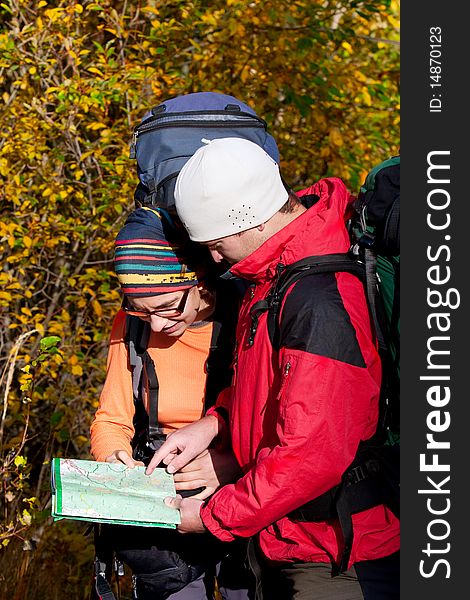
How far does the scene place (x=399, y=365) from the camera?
7.30 feet

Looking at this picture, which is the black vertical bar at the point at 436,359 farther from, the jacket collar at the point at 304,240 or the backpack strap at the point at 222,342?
the backpack strap at the point at 222,342

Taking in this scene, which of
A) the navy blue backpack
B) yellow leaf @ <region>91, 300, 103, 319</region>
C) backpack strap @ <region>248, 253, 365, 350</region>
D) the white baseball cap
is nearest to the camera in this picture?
backpack strap @ <region>248, 253, 365, 350</region>

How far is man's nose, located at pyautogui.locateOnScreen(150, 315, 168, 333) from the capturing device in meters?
2.72

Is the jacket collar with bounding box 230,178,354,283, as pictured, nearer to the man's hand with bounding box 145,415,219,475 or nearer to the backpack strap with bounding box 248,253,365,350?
the backpack strap with bounding box 248,253,365,350

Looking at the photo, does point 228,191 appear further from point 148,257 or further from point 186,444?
point 186,444

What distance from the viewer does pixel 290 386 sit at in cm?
214

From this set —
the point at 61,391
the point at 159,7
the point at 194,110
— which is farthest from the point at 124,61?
the point at 194,110

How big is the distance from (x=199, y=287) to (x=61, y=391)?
2.42 m

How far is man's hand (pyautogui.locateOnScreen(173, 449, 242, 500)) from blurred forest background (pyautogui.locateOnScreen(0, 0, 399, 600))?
157cm

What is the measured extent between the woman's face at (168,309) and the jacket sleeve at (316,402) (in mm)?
589

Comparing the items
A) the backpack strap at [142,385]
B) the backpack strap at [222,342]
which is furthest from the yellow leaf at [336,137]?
the backpack strap at [142,385]

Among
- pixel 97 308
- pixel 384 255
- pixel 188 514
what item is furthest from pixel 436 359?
pixel 97 308

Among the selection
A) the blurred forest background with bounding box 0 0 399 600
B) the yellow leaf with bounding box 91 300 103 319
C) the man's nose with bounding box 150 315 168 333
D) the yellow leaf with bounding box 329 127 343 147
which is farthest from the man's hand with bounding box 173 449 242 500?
the yellow leaf with bounding box 329 127 343 147

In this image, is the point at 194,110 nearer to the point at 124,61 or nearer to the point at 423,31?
the point at 423,31
